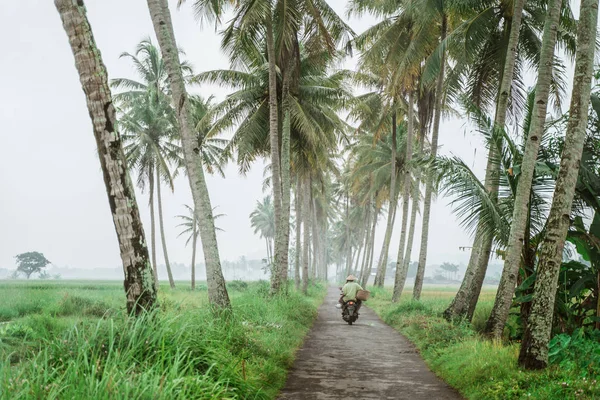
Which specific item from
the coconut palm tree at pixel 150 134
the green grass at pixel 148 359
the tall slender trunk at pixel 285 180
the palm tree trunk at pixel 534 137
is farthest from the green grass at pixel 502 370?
the coconut palm tree at pixel 150 134

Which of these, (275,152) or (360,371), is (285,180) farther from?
(360,371)

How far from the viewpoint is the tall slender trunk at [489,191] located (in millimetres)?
10719

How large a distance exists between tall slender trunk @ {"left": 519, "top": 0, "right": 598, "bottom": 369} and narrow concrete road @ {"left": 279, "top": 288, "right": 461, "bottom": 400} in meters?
1.27

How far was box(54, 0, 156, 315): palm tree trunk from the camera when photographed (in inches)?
224

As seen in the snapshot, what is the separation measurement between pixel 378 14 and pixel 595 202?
39.4ft

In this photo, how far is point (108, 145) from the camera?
5.71 meters

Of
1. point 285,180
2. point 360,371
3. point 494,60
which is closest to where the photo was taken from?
point 360,371

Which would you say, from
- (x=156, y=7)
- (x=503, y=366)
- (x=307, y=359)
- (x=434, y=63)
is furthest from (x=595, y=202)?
(x=156, y=7)

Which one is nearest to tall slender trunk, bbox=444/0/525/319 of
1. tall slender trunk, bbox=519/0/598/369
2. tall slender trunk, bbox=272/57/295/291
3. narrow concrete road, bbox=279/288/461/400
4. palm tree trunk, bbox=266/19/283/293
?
narrow concrete road, bbox=279/288/461/400

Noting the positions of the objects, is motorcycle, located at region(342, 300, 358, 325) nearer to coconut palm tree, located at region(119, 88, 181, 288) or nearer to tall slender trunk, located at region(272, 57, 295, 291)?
tall slender trunk, located at region(272, 57, 295, 291)

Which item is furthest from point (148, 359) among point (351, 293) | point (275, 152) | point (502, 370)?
point (275, 152)

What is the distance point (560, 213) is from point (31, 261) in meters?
95.4

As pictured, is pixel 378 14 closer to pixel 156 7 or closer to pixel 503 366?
pixel 156 7

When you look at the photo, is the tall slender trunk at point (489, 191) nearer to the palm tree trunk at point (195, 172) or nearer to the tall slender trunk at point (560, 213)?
the tall slender trunk at point (560, 213)
